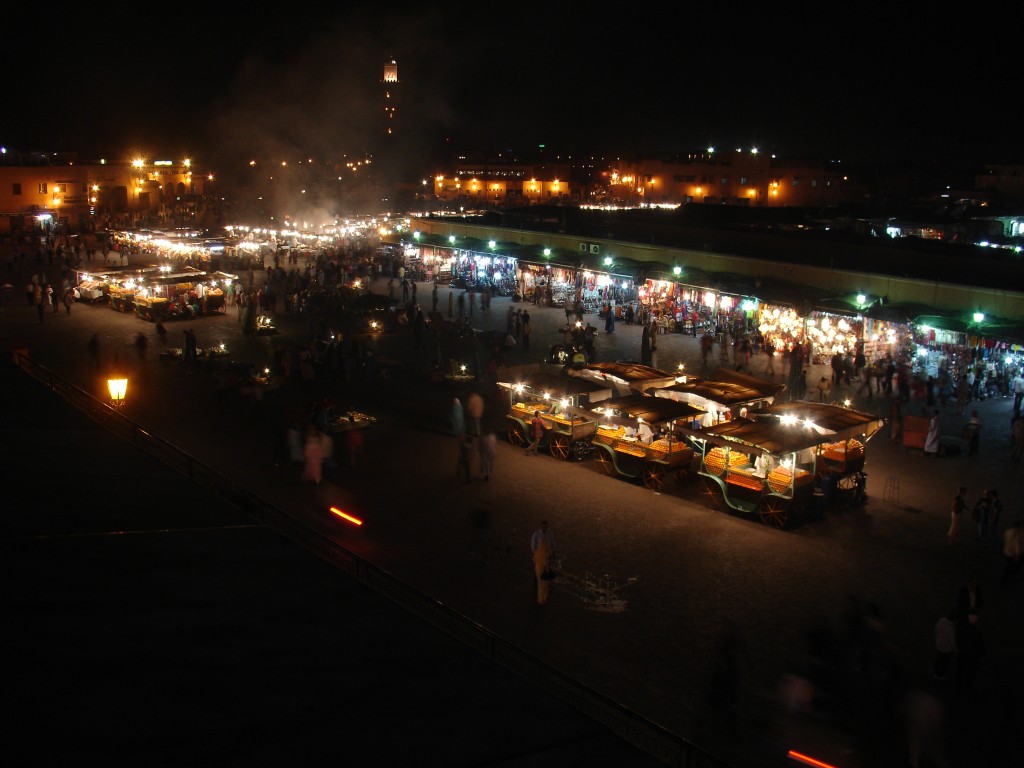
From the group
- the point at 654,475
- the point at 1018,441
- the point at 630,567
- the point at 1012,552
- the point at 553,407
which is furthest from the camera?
the point at 553,407

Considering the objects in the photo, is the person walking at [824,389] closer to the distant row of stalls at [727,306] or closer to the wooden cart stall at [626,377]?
the distant row of stalls at [727,306]

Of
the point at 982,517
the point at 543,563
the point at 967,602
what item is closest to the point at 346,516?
the point at 543,563

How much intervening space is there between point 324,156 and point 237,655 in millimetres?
92768

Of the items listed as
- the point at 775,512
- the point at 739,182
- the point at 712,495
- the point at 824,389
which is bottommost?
the point at 712,495

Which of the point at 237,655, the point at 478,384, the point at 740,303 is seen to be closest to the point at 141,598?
the point at 237,655

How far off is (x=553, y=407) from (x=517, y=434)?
778 mm

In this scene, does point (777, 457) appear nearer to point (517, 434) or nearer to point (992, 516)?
point (992, 516)

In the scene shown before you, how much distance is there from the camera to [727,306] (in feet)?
81.2

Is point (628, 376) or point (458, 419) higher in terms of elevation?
point (628, 376)

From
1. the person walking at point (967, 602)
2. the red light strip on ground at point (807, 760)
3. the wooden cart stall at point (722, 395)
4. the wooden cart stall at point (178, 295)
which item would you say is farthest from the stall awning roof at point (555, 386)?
the wooden cart stall at point (178, 295)

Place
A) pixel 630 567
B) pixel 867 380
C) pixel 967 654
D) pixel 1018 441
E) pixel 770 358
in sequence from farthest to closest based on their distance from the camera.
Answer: pixel 770 358 → pixel 867 380 → pixel 1018 441 → pixel 630 567 → pixel 967 654

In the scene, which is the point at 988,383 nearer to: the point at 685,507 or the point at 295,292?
the point at 685,507

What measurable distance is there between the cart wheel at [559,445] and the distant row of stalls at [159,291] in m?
17.0

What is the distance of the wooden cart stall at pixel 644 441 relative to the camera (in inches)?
518
